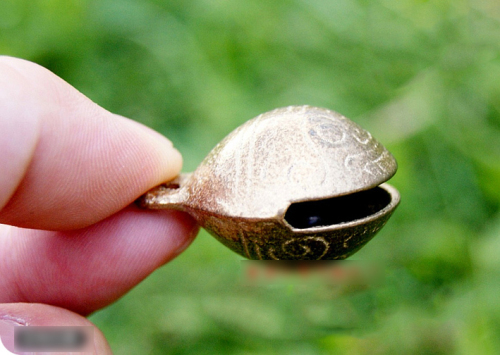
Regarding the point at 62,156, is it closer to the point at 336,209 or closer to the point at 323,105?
the point at 336,209

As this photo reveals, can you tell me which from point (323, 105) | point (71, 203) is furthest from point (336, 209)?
point (323, 105)

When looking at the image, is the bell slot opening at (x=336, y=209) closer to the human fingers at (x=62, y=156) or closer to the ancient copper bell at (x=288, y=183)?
the ancient copper bell at (x=288, y=183)

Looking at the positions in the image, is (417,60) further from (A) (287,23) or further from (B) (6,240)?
(B) (6,240)

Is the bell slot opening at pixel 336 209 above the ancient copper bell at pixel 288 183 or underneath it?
underneath

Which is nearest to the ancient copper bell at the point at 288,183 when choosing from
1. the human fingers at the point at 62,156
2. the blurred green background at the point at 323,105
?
the human fingers at the point at 62,156

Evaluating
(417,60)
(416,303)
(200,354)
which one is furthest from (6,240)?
(417,60)

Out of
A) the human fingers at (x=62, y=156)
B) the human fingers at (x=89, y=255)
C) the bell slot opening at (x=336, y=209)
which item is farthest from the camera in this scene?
the human fingers at (x=89, y=255)
